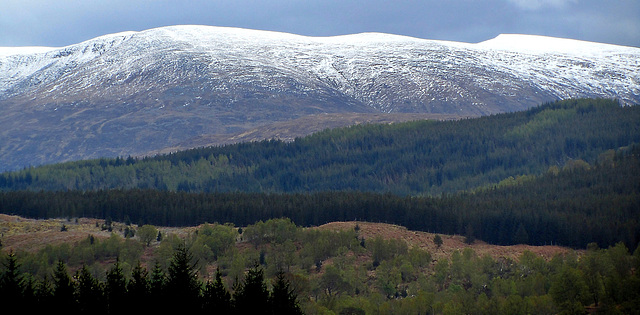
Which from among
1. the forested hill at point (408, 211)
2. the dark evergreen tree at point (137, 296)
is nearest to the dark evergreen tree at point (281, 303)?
the dark evergreen tree at point (137, 296)

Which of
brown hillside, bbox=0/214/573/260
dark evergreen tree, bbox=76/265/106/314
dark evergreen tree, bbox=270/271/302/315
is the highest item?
dark evergreen tree, bbox=76/265/106/314

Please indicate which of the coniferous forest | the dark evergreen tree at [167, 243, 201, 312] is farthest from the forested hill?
the dark evergreen tree at [167, 243, 201, 312]

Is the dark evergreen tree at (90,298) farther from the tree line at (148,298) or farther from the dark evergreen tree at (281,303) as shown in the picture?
the dark evergreen tree at (281,303)

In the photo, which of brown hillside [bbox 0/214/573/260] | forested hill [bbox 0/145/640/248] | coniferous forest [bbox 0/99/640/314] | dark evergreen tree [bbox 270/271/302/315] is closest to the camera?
dark evergreen tree [bbox 270/271/302/315]

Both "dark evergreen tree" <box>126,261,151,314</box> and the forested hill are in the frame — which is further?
the forested hill

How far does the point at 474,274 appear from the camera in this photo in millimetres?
120750

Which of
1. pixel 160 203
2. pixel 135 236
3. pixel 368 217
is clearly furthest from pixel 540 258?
pixel 160 203

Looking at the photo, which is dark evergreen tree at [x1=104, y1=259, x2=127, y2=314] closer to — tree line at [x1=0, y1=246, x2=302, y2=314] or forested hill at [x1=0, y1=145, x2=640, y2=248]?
tree line at [x1=0, y1=246, x2=302, y2=314]

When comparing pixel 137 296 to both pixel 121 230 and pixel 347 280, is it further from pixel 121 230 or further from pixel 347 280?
pixel 121 230

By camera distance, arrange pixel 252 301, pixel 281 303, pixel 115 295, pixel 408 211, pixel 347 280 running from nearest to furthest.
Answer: pixel 252 301, pixel 115 295, pixel 281 303, pixel 347 280, pixel 408 211

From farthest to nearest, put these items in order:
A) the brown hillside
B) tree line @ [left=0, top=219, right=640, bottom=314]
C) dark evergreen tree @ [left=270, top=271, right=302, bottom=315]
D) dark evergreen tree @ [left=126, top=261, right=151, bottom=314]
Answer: the brown hillside < dark evergreen tree @ [left=270, top=271, right=302, bottom=315] < tree line @ [left=0, top=219, right=640, bottom=314] < dark evergreen tree @ [left=126, top=261, right=151, bottom=314]

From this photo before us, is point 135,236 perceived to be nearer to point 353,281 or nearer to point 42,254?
point 42,254

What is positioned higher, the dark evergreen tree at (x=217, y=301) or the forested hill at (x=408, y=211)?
the dark evergreen tree at (x=217, y=301)

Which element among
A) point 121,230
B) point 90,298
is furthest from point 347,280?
point 90,298
